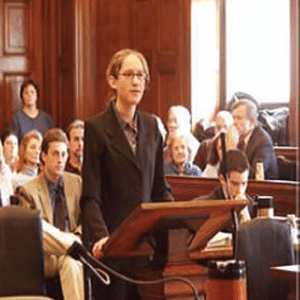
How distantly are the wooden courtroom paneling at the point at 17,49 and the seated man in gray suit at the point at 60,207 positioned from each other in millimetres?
5957

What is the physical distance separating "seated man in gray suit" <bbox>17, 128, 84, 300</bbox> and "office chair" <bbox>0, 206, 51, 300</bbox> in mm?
997

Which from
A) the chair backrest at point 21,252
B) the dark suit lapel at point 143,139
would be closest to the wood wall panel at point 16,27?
the chair backrest at point 21,252

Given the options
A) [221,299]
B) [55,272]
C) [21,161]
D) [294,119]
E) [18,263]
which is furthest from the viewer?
[294,119]

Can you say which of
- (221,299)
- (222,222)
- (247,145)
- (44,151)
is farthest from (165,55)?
(221,299)

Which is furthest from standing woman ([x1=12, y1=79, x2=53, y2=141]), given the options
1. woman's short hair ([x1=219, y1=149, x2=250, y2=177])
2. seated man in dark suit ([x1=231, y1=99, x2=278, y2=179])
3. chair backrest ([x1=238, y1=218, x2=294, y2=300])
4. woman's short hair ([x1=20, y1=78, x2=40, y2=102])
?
chair backrest ([x1=238, y1=218, x2=294, y2=300])

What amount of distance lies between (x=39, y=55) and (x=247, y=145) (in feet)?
14.5

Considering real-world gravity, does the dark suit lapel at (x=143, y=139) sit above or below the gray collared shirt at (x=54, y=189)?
above

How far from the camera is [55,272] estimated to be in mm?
5477

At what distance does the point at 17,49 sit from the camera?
38.5ft

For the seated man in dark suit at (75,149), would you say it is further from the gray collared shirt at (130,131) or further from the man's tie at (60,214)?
the gray collared shirt at (130,131)

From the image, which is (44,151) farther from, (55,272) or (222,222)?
(222,222)

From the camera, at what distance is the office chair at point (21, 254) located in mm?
4219

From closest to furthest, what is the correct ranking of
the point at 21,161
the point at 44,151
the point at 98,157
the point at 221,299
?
the point at 221,299 < the point at 98,157 < the point at 44,151 < the point at 21,161

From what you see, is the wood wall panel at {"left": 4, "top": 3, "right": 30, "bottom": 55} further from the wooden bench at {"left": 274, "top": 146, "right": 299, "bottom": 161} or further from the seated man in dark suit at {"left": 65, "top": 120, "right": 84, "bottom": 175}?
the wooden bench at {"left": 274, "top": 146, "right": 299, "bottom": 161}
